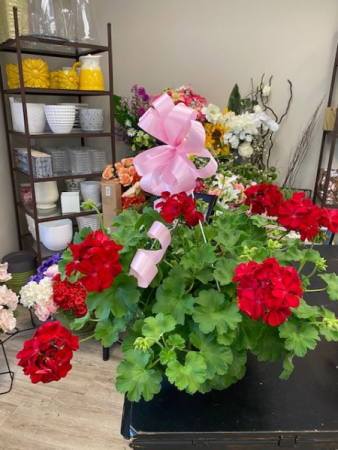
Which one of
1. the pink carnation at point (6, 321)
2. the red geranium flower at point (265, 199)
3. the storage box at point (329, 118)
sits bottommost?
the pink carnation at point (6, 321)

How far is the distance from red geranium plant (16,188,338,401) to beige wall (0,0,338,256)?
2.00m

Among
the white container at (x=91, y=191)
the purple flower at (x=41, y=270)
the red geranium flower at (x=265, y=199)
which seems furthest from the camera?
the white container at (x=91, y=191)

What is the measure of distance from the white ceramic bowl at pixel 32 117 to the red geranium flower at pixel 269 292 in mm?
2081

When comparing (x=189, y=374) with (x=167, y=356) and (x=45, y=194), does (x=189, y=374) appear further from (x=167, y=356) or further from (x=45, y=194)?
(x=45, y=194)

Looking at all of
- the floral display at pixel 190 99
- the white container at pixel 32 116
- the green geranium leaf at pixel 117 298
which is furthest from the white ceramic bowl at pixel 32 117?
the green geranium leaf at pixel 117 298

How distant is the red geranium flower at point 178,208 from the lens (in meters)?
0.61

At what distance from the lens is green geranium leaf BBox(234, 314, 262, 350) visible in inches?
22.8

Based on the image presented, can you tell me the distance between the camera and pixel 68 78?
7.43 ft

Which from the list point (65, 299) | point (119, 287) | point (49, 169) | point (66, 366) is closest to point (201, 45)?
point (49, 169)

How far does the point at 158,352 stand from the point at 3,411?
4.90 feet

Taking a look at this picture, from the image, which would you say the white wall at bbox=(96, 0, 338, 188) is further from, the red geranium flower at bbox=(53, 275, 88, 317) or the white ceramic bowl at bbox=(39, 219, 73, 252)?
the red geranium flower at bbox=(53, 275, 88, 317)

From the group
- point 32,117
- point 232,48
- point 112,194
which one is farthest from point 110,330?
point 232,48

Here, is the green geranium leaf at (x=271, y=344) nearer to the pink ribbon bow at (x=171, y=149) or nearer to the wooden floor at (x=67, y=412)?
the pink ribbon bow at (x=171, y=149)

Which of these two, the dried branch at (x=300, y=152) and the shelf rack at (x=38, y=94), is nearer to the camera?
the shelf rack at (x=38, y=94)
